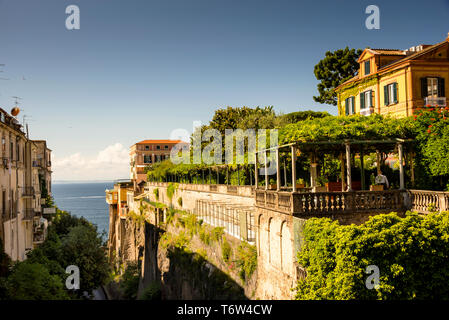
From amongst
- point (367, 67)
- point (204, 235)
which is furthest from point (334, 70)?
point (204, 235)

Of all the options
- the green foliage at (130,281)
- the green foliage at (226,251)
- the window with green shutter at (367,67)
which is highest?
the window with green shutter at (367,67)

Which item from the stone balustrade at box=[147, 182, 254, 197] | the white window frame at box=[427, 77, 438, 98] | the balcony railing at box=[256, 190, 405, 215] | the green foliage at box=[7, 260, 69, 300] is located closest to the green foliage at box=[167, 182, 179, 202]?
the stone balustrade at box=[147, 182, 254, 197]

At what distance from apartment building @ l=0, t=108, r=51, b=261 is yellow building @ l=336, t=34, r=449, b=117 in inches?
968

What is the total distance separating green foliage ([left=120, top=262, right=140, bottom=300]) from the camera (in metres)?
45.2

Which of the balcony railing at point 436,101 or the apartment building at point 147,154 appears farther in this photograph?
the apartment building at point 147,154

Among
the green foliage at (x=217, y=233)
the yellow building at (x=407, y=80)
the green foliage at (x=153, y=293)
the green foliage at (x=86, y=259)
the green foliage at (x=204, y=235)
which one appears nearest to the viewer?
the green foliage at (x=217, y=233)

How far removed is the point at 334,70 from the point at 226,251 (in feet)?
109

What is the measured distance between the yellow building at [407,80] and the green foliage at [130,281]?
1250 inches

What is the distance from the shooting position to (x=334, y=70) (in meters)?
47.4

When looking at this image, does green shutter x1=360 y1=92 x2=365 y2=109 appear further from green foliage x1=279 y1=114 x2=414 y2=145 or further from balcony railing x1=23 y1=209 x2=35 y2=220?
balcony railing x1=23 y1=209 x2=35 y2=220

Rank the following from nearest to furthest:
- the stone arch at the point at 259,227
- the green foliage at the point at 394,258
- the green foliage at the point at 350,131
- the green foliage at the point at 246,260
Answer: the green foliage at the point at 394,258 < the green foliage at the point at 350,131 < the stone arch at the point at 259,227 < the green foliage at the point at 246,260

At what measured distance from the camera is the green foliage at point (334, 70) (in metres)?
45.9

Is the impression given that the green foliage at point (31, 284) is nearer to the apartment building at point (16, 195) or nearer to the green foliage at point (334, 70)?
the apartment building at point (16, 195)

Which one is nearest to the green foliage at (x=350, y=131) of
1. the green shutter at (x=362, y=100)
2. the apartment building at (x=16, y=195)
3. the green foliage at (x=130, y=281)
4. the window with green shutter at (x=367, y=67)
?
the green shutter at (x=362, y=100)
